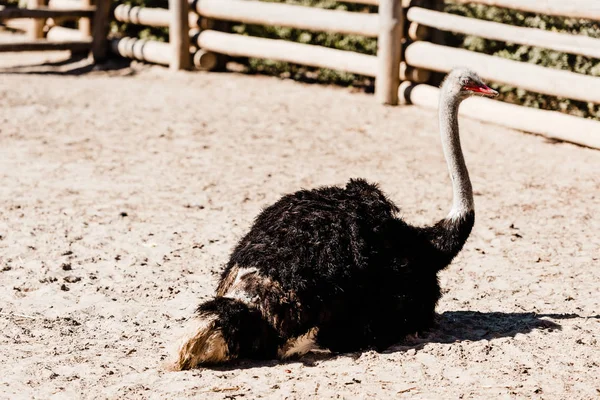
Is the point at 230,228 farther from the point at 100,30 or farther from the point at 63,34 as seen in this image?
the point at 63,34

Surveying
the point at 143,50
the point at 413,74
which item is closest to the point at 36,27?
the point at 143,50

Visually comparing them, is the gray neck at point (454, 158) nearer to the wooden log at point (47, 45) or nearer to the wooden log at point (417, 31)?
the wooden log at point (417, 31)

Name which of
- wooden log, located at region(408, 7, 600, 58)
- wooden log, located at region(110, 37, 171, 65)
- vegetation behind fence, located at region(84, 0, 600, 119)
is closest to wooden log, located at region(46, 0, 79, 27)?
wooden log, located at region(110, 37, 171, 65)

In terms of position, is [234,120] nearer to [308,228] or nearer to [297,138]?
[297,138]

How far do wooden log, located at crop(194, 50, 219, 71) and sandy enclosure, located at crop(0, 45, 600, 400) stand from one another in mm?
305

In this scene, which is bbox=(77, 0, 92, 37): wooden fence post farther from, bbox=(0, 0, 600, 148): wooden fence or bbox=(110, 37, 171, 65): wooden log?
bbox=(110, 37, 171, 65): wooden log

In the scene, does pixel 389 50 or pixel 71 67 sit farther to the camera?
pixel 71 67

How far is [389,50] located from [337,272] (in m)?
6.43

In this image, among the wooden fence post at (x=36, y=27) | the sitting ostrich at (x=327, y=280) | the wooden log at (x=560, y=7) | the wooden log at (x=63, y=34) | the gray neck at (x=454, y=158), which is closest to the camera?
the sitting ostrich at (x=327, y=280)

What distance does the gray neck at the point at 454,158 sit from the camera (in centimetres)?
509

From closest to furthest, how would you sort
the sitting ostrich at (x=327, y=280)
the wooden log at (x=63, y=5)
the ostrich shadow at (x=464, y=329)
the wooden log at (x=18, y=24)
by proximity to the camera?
the sitting ostrich at (x=327, y=280) < the ostrich shadow at (x=464, y=329) < the wooden log at (x=63, y=5) < the wooden log at (x=18, y=24)

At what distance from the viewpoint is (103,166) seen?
8562 mm

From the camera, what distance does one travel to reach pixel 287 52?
11.8 metres

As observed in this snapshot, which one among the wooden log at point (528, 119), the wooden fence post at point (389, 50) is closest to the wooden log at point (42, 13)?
the wooden fence post at point (389, 50)
